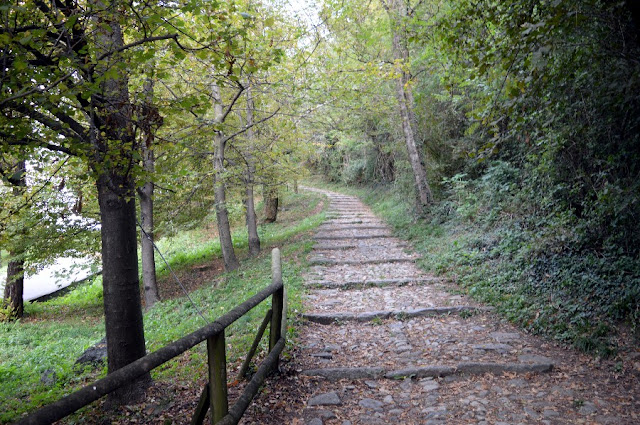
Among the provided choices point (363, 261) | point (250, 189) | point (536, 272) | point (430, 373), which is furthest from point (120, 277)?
point (250, 189)

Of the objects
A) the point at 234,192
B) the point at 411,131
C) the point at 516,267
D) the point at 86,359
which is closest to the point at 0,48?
the point at 86,359

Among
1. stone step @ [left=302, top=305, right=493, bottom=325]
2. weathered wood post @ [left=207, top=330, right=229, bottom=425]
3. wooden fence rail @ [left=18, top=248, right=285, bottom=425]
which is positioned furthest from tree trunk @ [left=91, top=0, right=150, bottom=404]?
stone step @ [left=302, top=305, right=493, bottom=325]

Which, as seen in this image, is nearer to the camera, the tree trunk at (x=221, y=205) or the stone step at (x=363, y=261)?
the stone step at (x=363, y=261)

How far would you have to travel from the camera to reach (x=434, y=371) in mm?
4664

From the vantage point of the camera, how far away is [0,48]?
325 centimetres

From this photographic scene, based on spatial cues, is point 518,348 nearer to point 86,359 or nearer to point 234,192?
point 86,359

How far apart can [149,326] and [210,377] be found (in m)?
6.99

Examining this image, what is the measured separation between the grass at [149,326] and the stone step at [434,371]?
1.22 meters

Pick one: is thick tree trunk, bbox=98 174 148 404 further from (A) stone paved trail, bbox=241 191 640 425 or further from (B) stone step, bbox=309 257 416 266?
(B) stone step, bbox=309 257 416 266

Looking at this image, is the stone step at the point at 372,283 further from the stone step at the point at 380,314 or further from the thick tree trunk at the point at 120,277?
the thick tree trunk at the point at 120,277

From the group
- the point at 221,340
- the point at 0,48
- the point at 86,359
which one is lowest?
the point at 86,359

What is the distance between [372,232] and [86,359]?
9949mm

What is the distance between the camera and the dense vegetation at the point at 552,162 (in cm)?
451

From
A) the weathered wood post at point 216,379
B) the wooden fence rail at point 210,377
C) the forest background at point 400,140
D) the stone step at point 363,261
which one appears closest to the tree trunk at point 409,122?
the forest background at point 400,140
